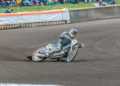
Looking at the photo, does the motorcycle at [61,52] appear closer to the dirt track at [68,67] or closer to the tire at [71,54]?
the tire at [71,54]

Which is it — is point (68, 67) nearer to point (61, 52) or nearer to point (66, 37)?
point (61, 52)

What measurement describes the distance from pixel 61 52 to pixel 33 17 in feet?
47.7

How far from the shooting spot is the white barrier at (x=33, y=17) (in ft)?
78.9

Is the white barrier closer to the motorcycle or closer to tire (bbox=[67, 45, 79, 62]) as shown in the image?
the motorcycle

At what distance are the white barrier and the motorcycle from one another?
1373cm

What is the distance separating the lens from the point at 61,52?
10.6 metres

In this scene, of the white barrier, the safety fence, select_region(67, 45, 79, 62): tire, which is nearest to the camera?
select_region(67, 45, 79, 62): tire

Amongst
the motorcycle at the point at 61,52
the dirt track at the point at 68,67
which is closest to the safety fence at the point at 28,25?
the dirt track at the point at 68,67

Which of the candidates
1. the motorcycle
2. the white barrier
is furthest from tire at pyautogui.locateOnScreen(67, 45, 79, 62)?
the white barrier

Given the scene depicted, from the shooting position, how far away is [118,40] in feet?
53.7

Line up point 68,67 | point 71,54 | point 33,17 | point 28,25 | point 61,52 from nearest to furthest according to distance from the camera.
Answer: point 68,67 < point 71,54 < point 61,52 < point 28,25 < point 33,17

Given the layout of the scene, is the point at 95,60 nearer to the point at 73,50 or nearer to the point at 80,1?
the point at 73,50

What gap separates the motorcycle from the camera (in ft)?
34.2

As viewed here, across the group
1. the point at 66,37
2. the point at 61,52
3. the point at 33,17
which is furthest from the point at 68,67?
the point at 33,17
